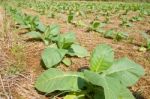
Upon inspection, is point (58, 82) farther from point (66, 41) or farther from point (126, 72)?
point (66, 41)

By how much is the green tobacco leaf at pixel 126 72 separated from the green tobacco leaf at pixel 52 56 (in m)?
0.46

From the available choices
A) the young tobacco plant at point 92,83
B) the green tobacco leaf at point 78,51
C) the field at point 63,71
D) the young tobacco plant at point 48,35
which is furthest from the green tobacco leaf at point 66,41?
the young tobacco plant at point 92,83

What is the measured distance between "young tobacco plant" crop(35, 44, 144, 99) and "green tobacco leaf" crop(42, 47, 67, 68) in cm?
25

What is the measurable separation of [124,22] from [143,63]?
284 cm

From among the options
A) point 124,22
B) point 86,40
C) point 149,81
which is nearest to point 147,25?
point 124,22

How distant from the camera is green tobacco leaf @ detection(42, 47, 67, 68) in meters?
2.54

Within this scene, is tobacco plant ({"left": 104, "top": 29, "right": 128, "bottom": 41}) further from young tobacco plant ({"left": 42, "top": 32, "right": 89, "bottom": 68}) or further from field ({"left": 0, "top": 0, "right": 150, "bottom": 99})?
young tobacco plant ({"left": 42, "top": 32, "right": 89, "bottom": 68})

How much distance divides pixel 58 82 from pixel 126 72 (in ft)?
1.66

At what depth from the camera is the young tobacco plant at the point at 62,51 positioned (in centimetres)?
256

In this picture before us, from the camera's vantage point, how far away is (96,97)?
219 centimetres

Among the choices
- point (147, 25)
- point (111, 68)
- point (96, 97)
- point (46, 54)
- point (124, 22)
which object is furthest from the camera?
point (147, 25)

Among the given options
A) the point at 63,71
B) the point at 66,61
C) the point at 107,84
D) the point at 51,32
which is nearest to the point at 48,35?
the point at 51,32

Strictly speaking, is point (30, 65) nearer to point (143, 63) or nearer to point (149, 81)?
point (149, 81)

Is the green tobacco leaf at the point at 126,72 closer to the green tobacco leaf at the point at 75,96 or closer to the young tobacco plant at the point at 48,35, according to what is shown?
the green tobacco leaf at the point at 75,96
